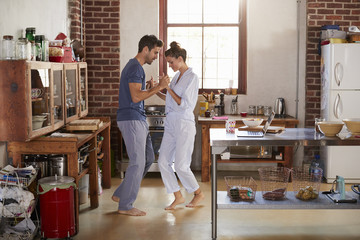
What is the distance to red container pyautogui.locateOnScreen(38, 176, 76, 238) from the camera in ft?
14.7

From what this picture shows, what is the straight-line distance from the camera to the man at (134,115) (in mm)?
5223

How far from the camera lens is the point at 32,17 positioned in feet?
17.5

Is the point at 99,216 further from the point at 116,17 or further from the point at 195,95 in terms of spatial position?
the point at 116,17

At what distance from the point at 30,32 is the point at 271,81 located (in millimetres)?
4018

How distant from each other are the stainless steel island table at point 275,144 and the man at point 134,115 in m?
0.84

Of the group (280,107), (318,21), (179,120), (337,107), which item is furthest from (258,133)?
(318,21)

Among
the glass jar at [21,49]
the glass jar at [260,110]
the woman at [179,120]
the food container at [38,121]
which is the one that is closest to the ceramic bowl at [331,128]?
the woman at [179,120]

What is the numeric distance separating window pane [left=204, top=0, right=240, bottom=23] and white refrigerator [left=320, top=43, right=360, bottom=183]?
155 cm

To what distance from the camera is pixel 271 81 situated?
25.4ft

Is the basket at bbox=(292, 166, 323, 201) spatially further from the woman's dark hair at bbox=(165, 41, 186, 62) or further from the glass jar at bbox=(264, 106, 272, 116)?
the glass jar at bbox=(264, 106, 272, 116)

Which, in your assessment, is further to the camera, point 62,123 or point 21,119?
point 62,123

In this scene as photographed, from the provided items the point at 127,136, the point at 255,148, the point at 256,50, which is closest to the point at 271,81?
the point at 256,50

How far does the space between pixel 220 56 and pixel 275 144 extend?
12.1 feet

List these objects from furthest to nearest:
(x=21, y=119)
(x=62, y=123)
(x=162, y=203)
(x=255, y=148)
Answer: (x=255, y=148) → (x=162, y=203) → (x=62, y=123) → (x=21, y=119)
